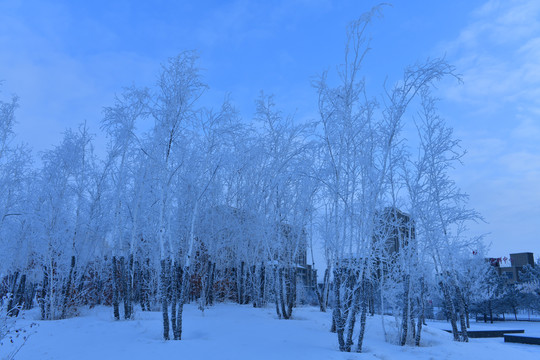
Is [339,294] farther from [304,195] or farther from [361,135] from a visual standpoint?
[304,195]

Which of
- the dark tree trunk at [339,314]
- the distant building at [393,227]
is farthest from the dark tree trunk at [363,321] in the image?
the distant building at [393,227]

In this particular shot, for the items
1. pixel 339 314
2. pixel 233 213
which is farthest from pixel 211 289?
pixel 339 314

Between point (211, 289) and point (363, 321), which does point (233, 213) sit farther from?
point (363, 321)

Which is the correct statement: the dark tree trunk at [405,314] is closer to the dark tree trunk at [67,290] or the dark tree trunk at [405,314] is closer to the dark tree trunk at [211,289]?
the dark tree trunk at [211,289]

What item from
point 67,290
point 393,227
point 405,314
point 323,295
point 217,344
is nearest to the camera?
point 217,344

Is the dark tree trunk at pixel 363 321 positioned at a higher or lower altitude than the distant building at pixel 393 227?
lower

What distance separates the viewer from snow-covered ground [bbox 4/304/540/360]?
717 cm

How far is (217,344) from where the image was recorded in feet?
25.3

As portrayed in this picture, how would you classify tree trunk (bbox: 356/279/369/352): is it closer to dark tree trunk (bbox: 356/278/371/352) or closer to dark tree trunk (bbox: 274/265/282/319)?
dark tree trunk (bbox: 356/278/371/352)

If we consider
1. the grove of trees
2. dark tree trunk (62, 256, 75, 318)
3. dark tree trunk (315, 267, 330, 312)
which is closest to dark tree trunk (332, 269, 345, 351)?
the grove of trees

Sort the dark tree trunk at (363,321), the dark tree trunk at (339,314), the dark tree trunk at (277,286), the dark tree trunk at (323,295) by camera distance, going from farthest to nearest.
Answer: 1. the dark tree trunk at (323,295)
2. the dark tree trunk at (277,286)
3. the dark tree trunk at (363,321)
4. the dark tree trunk at (339,314)

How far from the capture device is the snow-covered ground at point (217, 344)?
7168mm

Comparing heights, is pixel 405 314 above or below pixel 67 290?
below

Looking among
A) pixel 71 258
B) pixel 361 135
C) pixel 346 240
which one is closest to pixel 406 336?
pixel 346 240
